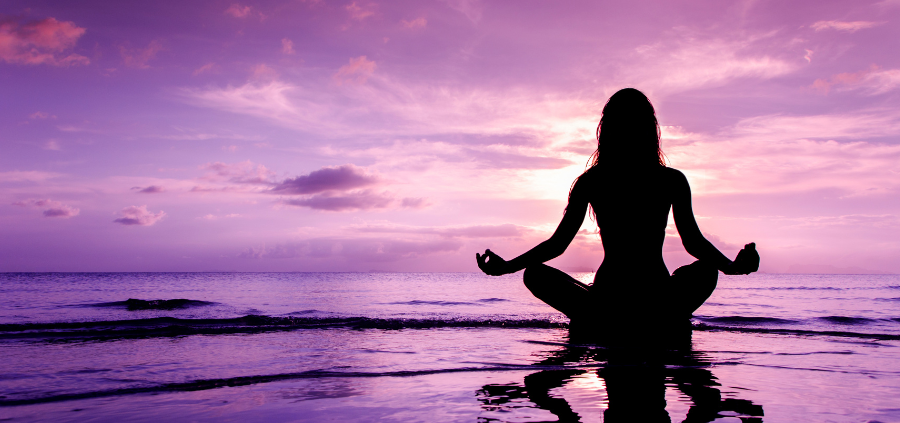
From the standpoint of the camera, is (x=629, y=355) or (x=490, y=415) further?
(x=629, y=355)

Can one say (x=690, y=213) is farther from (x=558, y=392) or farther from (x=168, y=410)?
(x=168, y=410)

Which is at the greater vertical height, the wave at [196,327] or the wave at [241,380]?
the wave at [241,380]

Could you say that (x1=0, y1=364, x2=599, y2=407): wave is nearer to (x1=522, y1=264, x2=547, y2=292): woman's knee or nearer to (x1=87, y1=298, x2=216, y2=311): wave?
(x1=522, y1=264, x2=547, y2=292): woman's knee

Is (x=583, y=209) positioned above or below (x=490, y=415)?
above

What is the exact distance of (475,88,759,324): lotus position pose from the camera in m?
3.58

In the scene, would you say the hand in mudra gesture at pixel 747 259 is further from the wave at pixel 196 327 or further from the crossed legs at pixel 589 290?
the wave at pixel 196 327

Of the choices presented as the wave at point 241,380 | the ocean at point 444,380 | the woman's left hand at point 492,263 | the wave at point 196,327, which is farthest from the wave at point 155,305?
the woman's left hand at point 492,263

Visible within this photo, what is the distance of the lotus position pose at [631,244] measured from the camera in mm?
3584

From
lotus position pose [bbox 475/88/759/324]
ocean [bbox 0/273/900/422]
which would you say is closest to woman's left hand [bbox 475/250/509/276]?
lotus position pose [bbox 475/88/759/324]

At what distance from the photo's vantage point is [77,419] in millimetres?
2641

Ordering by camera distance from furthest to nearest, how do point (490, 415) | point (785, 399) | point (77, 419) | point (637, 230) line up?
point (637, 230) → point (785, 399) → point (77, 419) → point (490, 415)

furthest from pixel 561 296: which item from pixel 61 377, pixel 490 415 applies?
pixel 61 377

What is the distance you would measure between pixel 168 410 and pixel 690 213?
3.75 m

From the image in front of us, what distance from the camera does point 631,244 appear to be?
12.0ft
